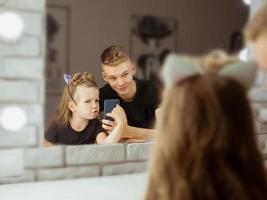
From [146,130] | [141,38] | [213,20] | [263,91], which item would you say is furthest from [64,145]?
[263,91]

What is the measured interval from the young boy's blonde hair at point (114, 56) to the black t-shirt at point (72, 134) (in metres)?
0.17

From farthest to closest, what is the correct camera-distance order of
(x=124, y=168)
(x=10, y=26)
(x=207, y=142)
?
(x=124, y=168), (x=10, y=26), (x=207, y=142)

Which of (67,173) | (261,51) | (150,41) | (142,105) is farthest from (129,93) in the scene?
(261,51)

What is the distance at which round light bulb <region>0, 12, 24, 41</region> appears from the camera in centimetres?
108

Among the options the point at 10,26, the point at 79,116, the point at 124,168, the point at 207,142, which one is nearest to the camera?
the point at 207,142

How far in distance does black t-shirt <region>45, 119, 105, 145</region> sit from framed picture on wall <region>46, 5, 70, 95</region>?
129 mm

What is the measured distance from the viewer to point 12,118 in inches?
44.1

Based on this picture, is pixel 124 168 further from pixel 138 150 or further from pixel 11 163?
pixel 11 163

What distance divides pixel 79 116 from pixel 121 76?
0.16 m

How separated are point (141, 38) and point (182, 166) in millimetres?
761

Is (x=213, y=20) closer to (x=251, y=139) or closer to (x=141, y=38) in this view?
(x=141, y=38)

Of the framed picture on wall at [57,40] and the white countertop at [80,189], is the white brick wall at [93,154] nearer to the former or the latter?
the white countertop at [80,189]

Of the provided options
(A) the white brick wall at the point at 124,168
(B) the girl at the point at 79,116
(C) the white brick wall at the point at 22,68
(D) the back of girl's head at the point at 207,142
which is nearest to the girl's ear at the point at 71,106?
(B) the girl at the point at 79,116

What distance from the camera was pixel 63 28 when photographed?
44.3 inches
